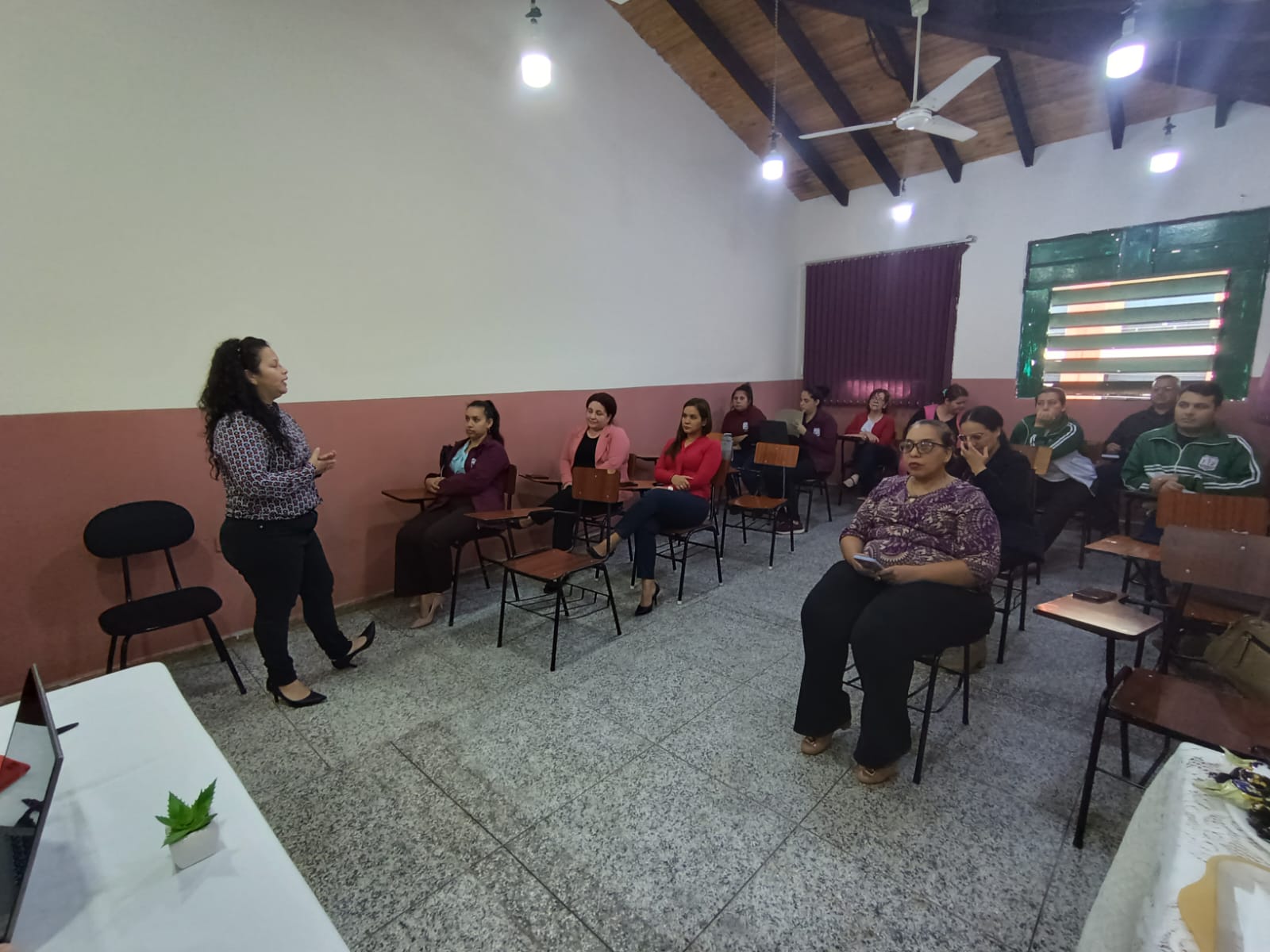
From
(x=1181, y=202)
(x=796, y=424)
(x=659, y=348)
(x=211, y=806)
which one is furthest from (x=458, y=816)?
(x=1181, y=202)

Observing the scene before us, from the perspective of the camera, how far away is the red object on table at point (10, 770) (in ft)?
2.99

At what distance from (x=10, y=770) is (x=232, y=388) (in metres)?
1.52

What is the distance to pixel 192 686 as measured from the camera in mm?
2641

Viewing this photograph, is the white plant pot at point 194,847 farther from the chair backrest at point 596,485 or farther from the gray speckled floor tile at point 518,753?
the chair backrest at point 596,485

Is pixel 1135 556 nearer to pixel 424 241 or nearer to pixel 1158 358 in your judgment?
pixel 1158 358

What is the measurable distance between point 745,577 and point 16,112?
424cm

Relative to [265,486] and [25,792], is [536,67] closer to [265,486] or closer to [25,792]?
[265,486]

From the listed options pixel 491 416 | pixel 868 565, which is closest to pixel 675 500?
pixel 491 416

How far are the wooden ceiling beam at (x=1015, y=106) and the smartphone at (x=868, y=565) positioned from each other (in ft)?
13.8

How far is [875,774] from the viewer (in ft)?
6.47

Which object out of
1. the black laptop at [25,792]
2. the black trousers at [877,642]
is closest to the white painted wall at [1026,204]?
the black trousers at [877,642]

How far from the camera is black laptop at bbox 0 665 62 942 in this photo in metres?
0.74

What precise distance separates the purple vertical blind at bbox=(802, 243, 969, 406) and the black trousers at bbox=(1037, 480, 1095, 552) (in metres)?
2.13

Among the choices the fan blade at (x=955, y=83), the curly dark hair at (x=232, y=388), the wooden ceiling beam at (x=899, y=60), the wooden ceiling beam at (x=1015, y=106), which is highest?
the wooden ceiling beam at (x=899, y=60)
